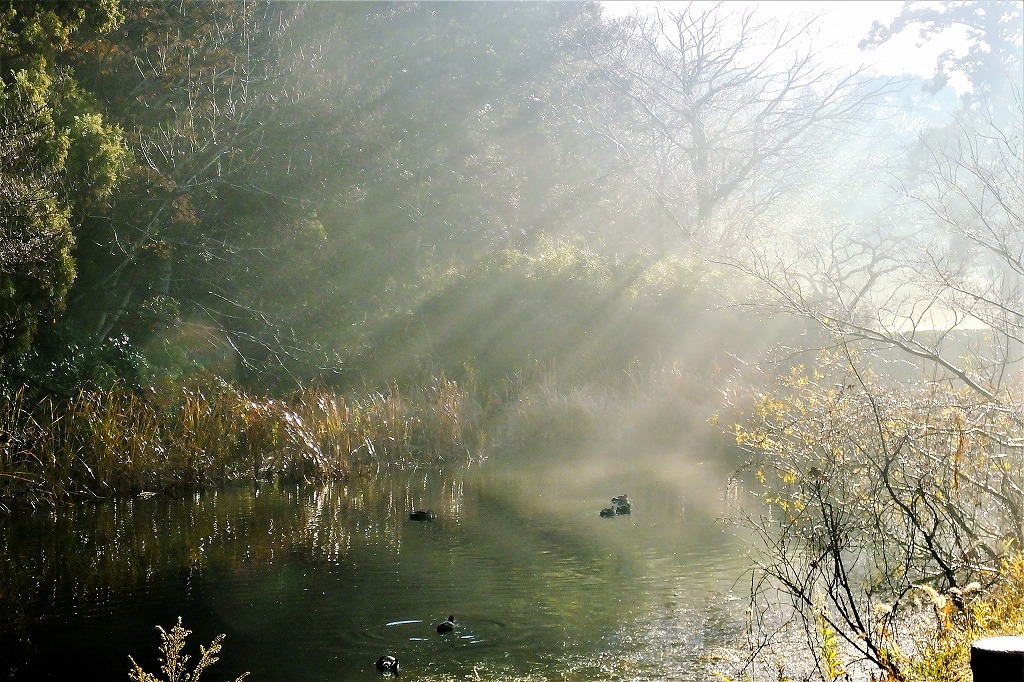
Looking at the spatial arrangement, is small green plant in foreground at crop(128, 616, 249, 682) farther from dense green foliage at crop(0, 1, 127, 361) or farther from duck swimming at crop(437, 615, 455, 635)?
dense green foliage at crop(0, 1, 127, 361)

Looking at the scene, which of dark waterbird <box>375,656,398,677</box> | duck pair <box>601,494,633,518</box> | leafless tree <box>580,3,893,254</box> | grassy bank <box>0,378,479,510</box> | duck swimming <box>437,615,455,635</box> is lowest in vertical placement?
dark waterbird <box>375,656,398,677</box>

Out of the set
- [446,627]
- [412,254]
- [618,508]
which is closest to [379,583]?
[446,627]

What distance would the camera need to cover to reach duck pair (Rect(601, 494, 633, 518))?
35.3ft

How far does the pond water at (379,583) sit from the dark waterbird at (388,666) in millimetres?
56

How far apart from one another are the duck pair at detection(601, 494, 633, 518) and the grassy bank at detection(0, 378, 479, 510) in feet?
12.5

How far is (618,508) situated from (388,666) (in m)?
5.09

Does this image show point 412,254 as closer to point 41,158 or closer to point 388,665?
point 41,158

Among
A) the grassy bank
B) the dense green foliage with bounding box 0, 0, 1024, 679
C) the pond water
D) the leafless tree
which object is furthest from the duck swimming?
the leafless tree

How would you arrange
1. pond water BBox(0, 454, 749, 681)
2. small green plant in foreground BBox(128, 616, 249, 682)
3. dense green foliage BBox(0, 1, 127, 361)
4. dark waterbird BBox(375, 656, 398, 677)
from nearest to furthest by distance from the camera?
small green plant in foreground BBox(128, 616, 249, 682) < dark waterbird BBox(375, 656, 398, 677) < pond water BBox(0, 454, 749, 681) < dense green foliage BBox(0, 1, 127, 361)

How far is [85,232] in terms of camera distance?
15.8m

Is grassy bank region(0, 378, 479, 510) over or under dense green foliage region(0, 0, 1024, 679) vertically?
under

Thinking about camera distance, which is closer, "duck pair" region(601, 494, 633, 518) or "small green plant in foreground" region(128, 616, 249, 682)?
"small green plant in foreground" region(128, 616, 249, 682)

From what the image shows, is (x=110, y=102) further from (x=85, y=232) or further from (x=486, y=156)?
(x=486, y=156)

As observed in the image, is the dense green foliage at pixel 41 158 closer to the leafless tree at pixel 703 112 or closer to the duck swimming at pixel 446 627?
the duck swimming at pixel 446 627
